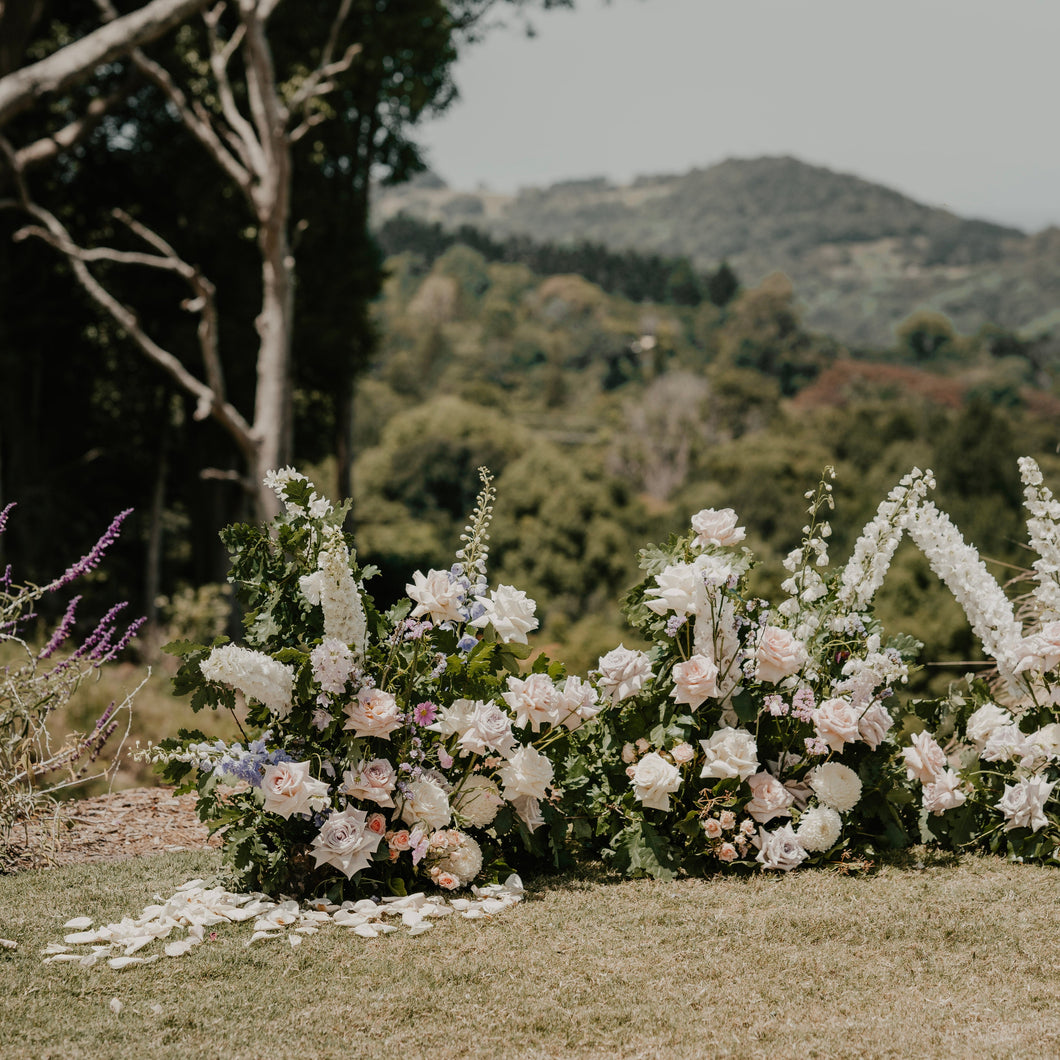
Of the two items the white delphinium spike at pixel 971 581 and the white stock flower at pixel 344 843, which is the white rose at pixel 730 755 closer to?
the white delphinium spike at pixel 971 581

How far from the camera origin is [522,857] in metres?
3.77

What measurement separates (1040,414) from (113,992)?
52.9 meters

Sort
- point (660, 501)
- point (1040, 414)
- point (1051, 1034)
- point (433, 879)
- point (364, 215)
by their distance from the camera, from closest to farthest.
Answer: point (1051, 1034), point (433, 879), point (364, 215), point (660, 501), point (1040, 414)

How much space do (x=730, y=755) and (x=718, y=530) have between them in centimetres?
79

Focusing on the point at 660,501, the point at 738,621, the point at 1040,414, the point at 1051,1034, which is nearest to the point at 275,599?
the point at 738,621

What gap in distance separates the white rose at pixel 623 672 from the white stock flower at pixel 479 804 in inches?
21.4

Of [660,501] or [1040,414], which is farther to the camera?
[1040,414]

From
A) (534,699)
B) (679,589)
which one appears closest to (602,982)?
(534,699)

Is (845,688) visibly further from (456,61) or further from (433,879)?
(456,61)

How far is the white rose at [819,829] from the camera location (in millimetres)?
3671

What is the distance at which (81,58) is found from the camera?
7.34 meters

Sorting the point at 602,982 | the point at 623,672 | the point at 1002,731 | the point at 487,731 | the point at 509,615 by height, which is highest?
the point at 509,615

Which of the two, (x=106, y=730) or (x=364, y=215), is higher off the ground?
(x=364, y=215)

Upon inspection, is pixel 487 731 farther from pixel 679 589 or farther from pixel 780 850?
pixel 780 850
